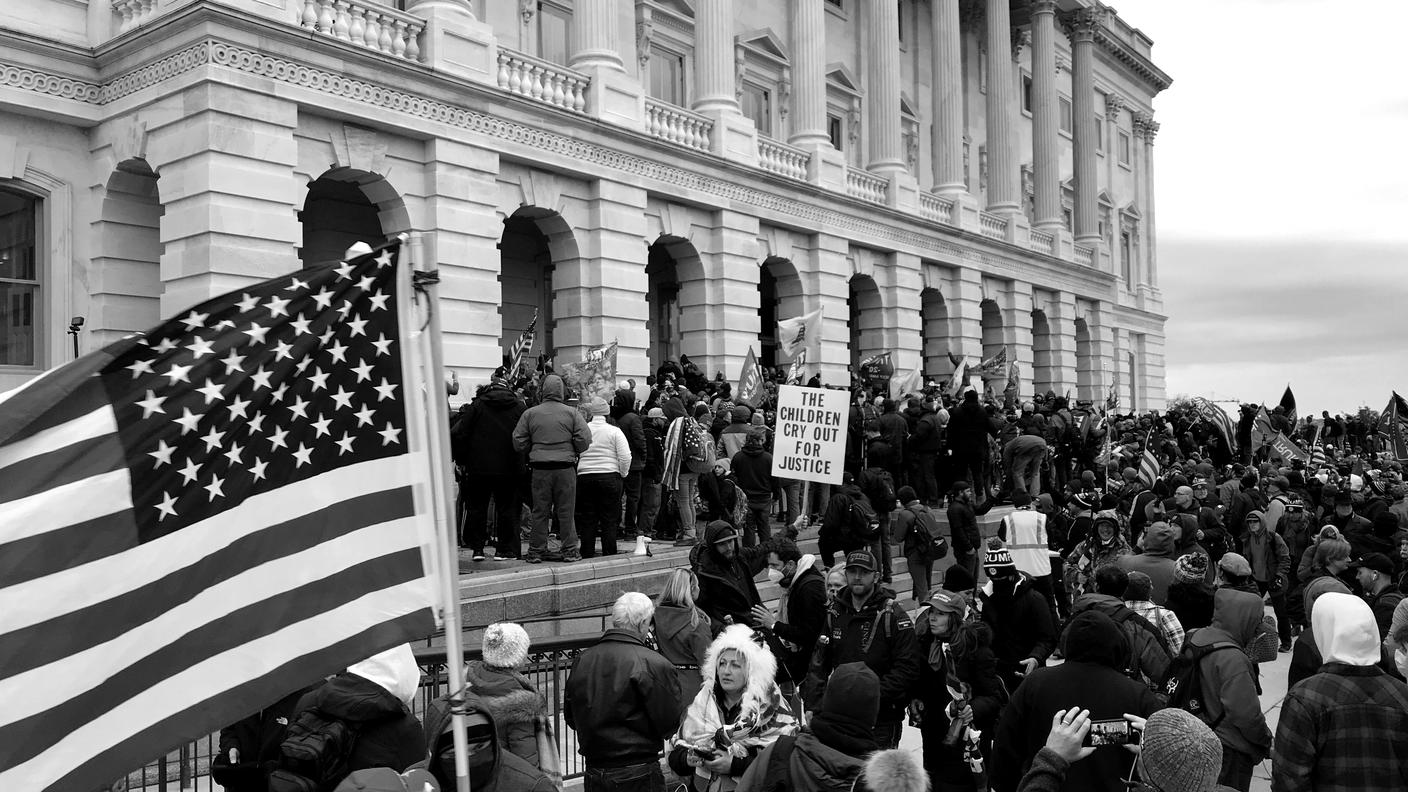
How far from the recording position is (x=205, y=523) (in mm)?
3871

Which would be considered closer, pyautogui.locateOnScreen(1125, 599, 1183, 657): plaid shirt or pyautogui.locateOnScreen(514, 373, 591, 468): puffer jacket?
pyautogui.locateOnScreen(1125, 599, 1183, 657): plaid shirt

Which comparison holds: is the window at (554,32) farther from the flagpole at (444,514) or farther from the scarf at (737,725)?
the flagpole at (444,514)

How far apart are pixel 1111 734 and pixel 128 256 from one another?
17609 millimetres

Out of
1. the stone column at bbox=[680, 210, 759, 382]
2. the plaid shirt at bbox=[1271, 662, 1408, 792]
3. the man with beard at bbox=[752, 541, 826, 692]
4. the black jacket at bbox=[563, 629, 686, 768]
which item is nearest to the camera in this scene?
the plaid shirt at bbox=[1271, 662, 1408, 792]

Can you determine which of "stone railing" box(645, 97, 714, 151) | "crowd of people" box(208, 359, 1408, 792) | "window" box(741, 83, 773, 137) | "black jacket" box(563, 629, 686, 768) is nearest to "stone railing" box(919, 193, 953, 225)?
"window" box(741, 83, 773, 137)

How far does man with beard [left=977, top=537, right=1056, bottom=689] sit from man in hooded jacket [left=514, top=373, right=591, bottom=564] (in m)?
5.70

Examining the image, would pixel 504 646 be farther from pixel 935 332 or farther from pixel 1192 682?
pixel 935 332

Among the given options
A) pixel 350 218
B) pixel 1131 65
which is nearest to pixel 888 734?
pixel 350 218

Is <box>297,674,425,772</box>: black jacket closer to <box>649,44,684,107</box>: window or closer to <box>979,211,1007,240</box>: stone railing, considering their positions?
<box>649,44,684,107</box>: window

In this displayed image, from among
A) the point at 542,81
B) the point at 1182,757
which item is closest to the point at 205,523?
the point at 1182,757

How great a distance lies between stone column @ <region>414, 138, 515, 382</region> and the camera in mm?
19734

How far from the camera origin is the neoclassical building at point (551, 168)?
1730 centimetres

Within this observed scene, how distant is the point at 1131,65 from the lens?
56.2 meters

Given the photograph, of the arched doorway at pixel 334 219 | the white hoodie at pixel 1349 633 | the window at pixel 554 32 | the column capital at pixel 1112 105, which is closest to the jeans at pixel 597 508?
the white hoodie at pixel 1349 633
